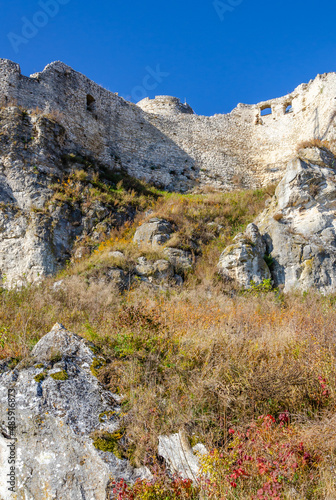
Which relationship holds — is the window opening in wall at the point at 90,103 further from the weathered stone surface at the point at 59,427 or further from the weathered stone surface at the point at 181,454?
the weathered stone surface at the point at 181,454

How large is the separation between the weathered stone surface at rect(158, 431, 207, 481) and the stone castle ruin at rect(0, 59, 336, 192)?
13738 mm

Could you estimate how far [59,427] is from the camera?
2828 millimetres

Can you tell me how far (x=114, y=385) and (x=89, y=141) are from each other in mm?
14446

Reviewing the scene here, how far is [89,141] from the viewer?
15773mm

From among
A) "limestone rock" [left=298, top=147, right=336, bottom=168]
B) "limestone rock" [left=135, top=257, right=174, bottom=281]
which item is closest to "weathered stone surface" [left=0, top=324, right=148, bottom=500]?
"limestone rock" [left=135, top=257, right=174, bottom=281]

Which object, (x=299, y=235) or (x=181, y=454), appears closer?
(x=181, y=454)

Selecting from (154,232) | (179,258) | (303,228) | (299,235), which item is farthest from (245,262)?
(154,232)

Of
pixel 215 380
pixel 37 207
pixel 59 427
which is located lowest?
pixel 59 427

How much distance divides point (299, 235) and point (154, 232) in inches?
161

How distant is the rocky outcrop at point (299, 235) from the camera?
26.3 feet

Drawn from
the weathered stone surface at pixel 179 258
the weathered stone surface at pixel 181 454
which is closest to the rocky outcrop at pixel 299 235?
the weathered stone surface at pixel 179 258

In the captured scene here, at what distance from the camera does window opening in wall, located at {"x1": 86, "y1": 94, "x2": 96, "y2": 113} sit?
666 inches

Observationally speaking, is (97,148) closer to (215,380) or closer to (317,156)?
(317,156)

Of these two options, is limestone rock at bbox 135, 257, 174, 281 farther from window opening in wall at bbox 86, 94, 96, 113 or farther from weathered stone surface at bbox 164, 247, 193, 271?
window opening in wall at bbox 86, 94, 96, 113
